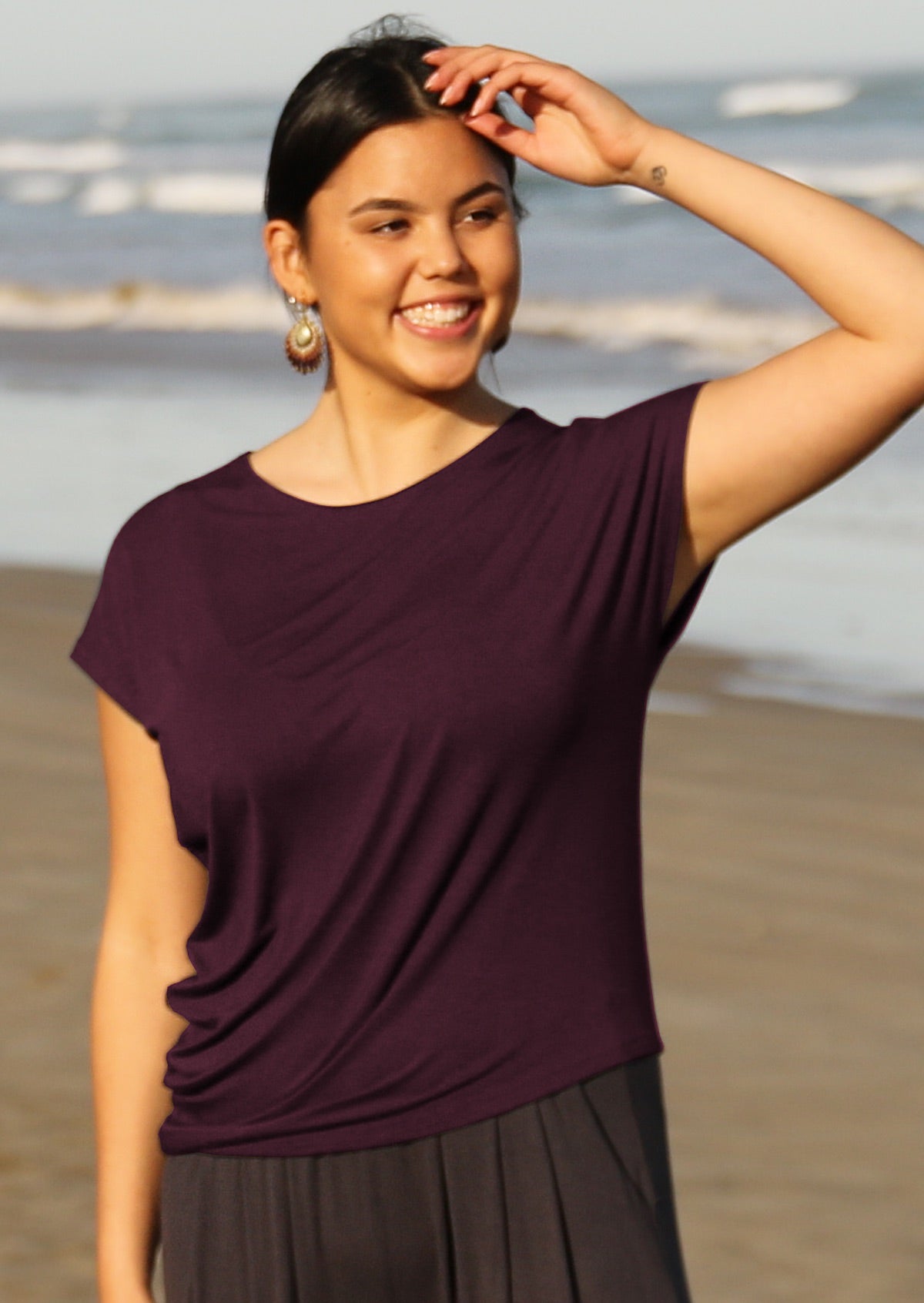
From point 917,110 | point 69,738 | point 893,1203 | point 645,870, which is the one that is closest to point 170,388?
point 69,738

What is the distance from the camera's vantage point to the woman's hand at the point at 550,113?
2.12 m

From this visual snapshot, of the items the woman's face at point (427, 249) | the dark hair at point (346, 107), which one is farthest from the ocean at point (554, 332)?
the woman's face at point (427, 249)

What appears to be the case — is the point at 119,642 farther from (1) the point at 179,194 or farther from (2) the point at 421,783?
(1) the point at 179,194

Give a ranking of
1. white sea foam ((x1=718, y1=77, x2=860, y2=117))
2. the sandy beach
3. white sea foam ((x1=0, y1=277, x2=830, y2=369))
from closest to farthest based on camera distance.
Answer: the sandy beach, white sea foam ((x1=0, y1=277, x2=830, y2=369)), white sea foam ((x1=718, y1=77, x2=860, y2=117))

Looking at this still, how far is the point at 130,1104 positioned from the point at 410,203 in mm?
1024

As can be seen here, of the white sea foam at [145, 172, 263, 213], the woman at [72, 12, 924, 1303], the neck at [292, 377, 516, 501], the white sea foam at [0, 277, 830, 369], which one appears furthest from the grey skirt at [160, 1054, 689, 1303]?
the white sea foam at [145, 172, 263, 213]

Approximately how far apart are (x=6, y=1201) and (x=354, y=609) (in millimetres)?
2173

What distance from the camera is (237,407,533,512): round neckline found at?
84.1 inches

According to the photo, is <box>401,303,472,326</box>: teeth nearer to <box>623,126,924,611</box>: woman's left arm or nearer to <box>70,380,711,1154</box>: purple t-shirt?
<box>70,380,711,1154</box>: purple t-shirt

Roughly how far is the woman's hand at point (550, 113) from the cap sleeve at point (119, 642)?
0.59 metres

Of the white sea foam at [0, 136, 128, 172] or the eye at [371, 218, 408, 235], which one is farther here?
the white sea foam at [0, 136, 128, 172]

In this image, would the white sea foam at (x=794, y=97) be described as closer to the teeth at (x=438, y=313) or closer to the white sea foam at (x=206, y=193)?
the white sea foam at (x=206, y=193)

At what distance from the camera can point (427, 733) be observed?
1963mm

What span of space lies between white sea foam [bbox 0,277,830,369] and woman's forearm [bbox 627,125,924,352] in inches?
429
